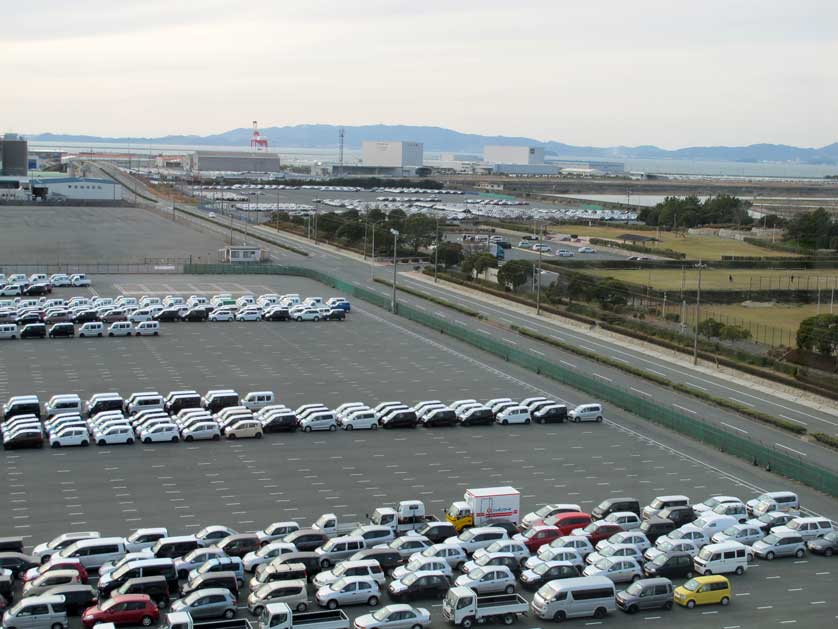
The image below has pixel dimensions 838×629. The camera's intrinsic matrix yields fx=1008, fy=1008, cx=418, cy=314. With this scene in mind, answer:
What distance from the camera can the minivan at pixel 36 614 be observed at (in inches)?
723

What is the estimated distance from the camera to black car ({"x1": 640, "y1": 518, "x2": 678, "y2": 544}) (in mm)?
24547

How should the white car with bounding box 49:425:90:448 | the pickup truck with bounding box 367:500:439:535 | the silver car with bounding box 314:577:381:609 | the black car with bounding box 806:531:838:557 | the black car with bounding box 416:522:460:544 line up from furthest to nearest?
the white car with bounding box 49:425:90:448, the pickup truck with bounding box 367:500:439:535, the black car with bounding box 806:531:838:557, the black car with bounding box 416:522:460:544, the silver car with bounding box 314:577:381:609

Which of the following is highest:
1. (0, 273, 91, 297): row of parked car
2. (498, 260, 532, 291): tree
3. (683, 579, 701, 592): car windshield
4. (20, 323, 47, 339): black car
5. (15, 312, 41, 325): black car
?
(498, 260, 532, 291): tree

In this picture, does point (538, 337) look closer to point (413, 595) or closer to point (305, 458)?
point (305, 458)

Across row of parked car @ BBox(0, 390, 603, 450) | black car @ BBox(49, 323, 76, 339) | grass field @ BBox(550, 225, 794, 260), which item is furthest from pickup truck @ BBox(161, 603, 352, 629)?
grass field @ BBox(550, 225, 794, 260)

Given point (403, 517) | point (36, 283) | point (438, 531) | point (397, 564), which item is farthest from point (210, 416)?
point (36, 283)

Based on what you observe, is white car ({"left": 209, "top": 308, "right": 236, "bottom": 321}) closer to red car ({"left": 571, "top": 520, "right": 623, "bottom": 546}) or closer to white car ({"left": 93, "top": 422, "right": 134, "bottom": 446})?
white car ({"left": 93, "top": 422, "right": 134, "bottom": 446})

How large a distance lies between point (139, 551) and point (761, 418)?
949 inches

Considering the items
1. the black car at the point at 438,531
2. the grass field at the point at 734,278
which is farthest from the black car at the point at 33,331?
the grass field at the point at 734,278

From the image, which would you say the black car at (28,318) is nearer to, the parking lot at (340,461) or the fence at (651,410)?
the parking lot at (340,461)

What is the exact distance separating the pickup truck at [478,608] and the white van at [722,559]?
190 inches

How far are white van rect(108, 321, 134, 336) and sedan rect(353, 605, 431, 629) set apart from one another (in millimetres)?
31651

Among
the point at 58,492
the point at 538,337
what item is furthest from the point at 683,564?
the point at 538,337

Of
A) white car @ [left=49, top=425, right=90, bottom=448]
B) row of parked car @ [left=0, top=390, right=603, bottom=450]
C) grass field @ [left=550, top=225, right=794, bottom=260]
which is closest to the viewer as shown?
white car @ [left=49, top=425, right=90, bottom=448]
